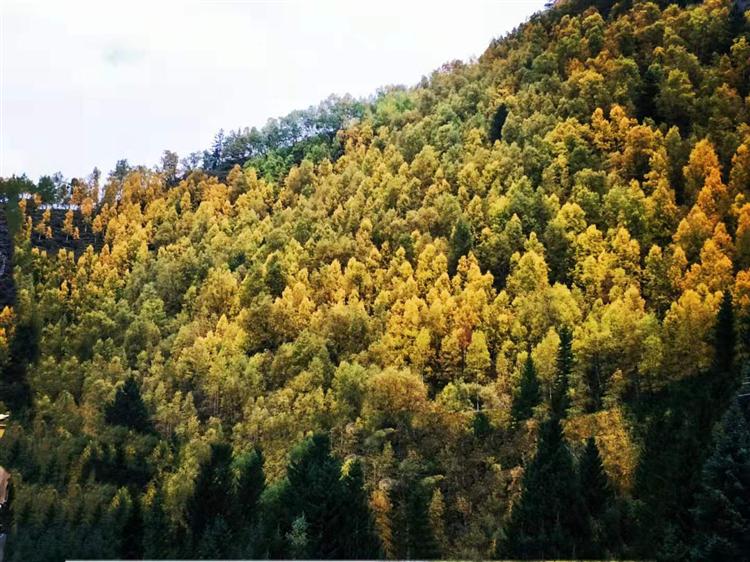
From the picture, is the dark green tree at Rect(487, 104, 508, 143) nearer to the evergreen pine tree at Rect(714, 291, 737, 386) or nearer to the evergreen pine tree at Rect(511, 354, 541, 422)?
the evergreen pine tree at Rect(511, 354, 541, 422)

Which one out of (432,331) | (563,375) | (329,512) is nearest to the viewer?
(329,512)

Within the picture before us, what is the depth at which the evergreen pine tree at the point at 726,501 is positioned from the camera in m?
27.3

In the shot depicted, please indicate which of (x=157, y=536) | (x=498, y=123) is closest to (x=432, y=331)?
(x=157, y=536)

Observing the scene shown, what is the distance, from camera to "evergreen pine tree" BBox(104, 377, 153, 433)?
5853cm

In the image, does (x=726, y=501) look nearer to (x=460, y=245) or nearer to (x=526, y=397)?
(x=526, y=397)

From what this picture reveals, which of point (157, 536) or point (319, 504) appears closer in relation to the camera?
point (319, 504)

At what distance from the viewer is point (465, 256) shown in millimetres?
68375

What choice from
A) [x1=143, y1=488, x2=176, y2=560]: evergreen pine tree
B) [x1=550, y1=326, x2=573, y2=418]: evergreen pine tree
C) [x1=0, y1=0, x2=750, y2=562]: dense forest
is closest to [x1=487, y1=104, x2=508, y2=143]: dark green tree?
[x1=0, y1=0, x2=750, y2=562]: dense forest

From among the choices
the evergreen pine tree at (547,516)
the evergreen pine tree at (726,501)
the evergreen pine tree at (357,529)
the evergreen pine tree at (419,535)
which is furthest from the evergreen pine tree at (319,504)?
the evergreen pine tree at (726,501)

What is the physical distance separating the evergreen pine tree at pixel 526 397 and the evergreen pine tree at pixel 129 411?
27.5m

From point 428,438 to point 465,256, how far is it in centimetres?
2258

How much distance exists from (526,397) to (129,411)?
1175 inches

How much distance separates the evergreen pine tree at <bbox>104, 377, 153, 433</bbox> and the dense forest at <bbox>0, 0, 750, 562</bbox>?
0.22 m

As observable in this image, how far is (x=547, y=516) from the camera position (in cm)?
3606
